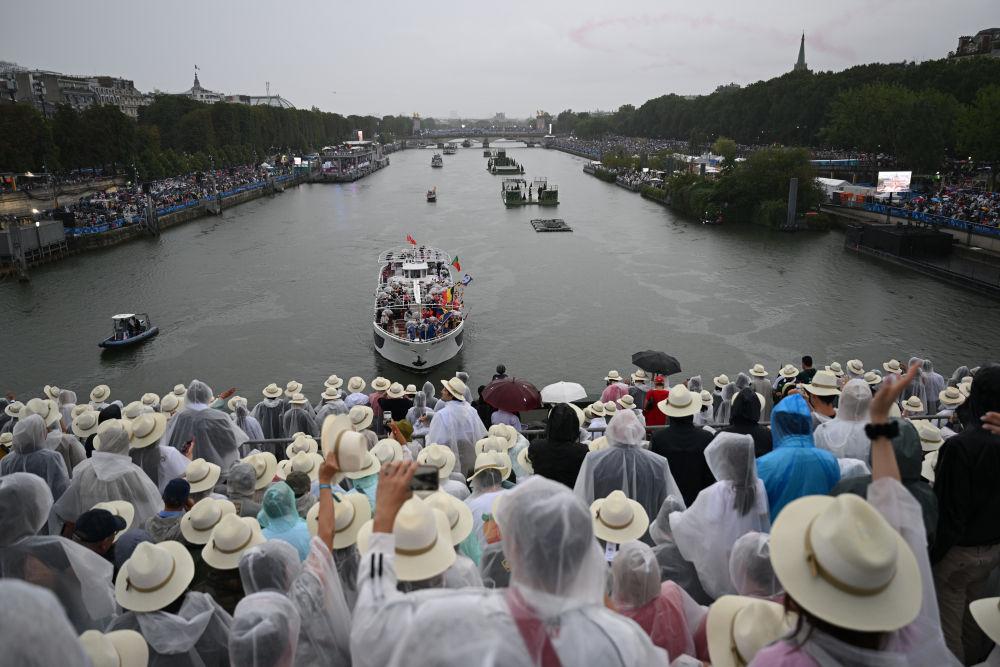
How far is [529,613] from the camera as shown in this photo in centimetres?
179

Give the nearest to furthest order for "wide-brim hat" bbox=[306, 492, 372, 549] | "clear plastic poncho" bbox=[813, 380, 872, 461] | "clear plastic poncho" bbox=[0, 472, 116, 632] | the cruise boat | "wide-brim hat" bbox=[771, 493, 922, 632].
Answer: "wide-brim hat" bbox=[771, 493, 922, 632] → "wide-brim hat" bbox=[306, 492, 372, 549] → "clear plastic poncho" bbox=[0, 472, 116, 632] → "clear plastic poncho" bbox=[813, 380, 872, 461] → the cruise boat

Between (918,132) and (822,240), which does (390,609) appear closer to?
(822,240)

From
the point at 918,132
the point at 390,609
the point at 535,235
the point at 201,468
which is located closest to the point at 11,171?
the point at 535,235

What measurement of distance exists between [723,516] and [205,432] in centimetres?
533

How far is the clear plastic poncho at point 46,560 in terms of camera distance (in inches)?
130

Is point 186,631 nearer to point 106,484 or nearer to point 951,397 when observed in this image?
point 106,484

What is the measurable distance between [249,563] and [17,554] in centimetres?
162

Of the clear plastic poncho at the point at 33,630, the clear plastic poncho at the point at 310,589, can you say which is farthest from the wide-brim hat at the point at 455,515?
the clear plastic poncho at the point at 33,630

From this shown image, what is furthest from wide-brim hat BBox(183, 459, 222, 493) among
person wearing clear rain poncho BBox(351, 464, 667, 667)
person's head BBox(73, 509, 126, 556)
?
person wearing clear rain poncho BBox(351, 464, 667, 667)

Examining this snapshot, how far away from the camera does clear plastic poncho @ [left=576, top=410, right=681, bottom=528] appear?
4.32 metres

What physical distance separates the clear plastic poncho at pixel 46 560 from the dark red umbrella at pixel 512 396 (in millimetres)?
5190

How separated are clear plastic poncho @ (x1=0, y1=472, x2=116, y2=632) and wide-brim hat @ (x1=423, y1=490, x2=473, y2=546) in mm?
1903

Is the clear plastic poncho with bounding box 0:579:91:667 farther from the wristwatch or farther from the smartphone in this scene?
the wristwatch

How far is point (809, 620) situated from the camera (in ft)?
6.12
